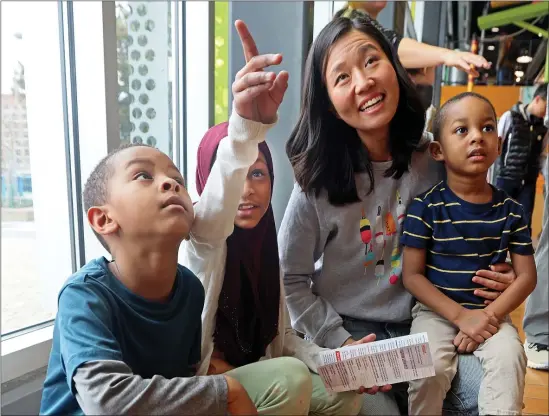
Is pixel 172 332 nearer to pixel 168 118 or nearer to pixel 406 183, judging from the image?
pixel 168 118

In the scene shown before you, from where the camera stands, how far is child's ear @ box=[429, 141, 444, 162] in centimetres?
72

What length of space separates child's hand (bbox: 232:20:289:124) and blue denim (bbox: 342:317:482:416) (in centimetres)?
36

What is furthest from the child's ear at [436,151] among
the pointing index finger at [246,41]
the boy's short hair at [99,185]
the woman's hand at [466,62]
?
the boy's short hair at [99,185]

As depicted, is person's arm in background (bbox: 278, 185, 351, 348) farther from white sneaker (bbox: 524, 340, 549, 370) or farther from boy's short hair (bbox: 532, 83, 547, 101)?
boy's short hair (bbox: 532, 83, 547, 101)

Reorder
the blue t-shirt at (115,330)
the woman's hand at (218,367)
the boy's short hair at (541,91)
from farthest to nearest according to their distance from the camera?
the boy's short hair at (541,91)
the woman's hand at (218,367)
the blue t-shirt at (115,330)

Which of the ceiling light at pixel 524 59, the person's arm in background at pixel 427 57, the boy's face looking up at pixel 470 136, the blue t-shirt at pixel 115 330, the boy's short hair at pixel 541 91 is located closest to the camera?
the blue t-shirt at pixel 115 330

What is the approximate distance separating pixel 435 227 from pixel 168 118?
1.41 ft

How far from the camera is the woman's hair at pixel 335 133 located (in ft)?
2.22

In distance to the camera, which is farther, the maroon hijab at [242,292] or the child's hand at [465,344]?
the child's hand at [465,344]

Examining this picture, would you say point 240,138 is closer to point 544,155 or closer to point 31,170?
point 31,170

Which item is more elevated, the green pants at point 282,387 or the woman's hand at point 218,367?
the green pants at point 282,387

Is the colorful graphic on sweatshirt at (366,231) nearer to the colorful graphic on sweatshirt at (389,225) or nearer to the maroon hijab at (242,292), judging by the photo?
the colorful graphic on sweatshirt at (389,225)

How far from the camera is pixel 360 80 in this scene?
2.10 feet

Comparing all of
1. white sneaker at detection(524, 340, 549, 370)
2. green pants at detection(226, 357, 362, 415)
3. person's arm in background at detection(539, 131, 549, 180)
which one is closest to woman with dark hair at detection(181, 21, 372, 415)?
green pants at detection(226, 357, 362, 415)
